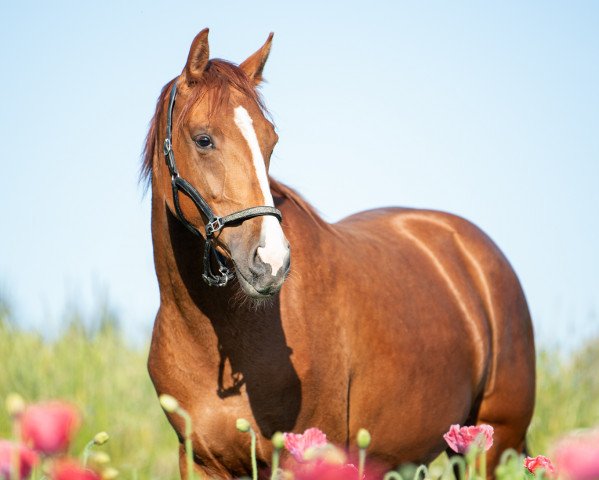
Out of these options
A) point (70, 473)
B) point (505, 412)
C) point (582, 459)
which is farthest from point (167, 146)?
point (505, 412)

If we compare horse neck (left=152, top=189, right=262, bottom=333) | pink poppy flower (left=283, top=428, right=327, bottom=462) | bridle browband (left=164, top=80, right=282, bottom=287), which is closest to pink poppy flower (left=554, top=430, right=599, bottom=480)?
pink poppy flower (left=283, top=428, right=327, bottom=462)

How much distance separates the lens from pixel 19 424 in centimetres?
161

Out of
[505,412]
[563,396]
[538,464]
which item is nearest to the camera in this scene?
[538,464]

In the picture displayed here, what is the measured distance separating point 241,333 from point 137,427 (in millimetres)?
4565

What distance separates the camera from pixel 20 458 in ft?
5.44

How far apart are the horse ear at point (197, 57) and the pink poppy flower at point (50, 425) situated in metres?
2.44

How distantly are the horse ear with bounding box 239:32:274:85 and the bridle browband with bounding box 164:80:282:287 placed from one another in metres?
0.43

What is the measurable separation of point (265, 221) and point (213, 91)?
25.9 inches

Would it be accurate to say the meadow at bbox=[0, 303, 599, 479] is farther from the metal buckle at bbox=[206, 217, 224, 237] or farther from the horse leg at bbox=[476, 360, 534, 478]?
the metal buckle at bbox=[206, 217, 224, 237]

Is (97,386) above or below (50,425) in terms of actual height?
below

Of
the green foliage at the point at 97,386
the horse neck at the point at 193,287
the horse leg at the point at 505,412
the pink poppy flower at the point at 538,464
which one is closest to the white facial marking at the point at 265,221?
the horse neck at the point at 193,287

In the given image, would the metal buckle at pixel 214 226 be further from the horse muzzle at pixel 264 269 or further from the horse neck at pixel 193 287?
the horse neck at pixel 193 287

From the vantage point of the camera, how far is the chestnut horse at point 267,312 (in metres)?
3.45

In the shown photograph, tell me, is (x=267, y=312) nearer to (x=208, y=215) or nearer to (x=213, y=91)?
(x=208, y=215)
